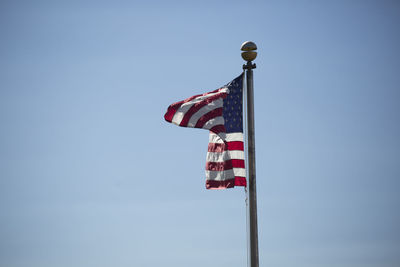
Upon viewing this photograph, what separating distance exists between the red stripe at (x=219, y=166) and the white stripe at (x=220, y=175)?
124 mm

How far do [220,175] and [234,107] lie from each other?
2611mm

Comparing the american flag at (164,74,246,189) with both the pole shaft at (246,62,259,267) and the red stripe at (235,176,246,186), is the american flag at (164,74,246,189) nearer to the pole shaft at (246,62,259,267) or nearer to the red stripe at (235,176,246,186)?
the red stripe at (235,176,246,186)

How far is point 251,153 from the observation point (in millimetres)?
16969

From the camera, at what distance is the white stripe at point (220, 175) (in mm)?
18078

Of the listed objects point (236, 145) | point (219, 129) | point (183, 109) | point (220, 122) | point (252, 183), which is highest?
point (183, 109)

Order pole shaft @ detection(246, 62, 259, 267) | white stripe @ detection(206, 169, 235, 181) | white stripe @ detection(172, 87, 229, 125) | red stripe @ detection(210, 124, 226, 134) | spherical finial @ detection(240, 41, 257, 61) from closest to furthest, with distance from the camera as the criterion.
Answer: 1. pole shaft @ detection(246, 62, 259, 267)
2. spherical finial @ detection(240, 41, 257, 61)
3. white stripe @ detection(206, 169, 235, 181)
4. red stripe @ detection(210, 124, 226, 134)
5. white stripe @ detection(172, 87, 229, 125)

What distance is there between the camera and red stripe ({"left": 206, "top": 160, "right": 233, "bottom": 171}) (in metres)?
18.2

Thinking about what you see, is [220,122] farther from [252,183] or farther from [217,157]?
[252,183]

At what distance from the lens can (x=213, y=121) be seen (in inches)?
732

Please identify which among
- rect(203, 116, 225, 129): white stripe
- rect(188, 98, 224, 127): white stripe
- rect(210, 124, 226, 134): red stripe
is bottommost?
rect(210, 124, 226, 134): red stripe

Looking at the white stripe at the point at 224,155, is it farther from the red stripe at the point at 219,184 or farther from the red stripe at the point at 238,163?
the red stripe at the point at 219,184

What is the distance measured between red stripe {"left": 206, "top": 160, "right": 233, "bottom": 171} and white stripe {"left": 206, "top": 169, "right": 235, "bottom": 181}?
0.41 ft

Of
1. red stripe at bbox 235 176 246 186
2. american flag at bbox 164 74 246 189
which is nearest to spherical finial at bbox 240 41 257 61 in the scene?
american flag at bbox 164 74 246 189

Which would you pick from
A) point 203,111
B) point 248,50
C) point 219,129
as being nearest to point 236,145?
point 219,129
